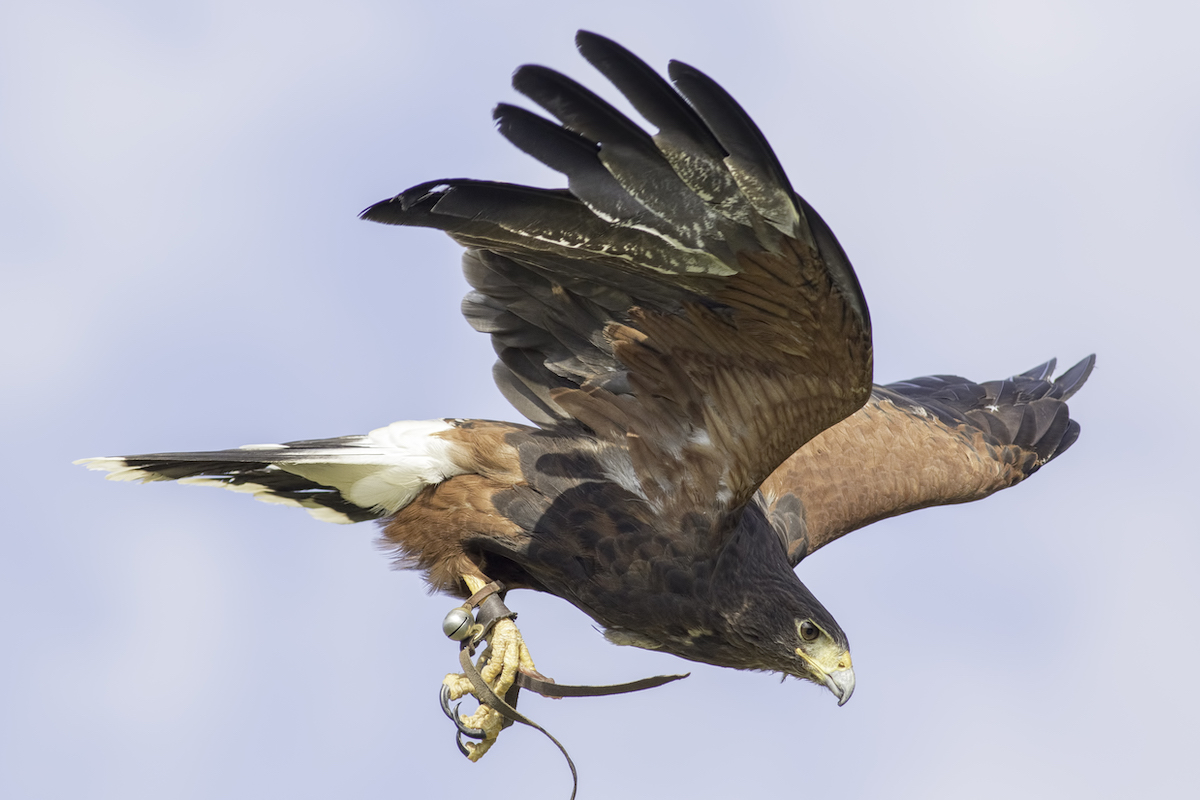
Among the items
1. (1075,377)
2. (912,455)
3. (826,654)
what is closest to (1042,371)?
(1075,377)

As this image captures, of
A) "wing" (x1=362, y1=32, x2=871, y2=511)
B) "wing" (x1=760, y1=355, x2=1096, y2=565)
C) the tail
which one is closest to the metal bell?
the tail

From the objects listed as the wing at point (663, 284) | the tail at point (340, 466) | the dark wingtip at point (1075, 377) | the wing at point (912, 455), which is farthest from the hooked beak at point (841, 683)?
the dark wingtip at point (1075, 377)

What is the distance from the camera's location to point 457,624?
15.3ft

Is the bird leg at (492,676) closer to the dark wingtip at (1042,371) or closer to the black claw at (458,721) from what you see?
the black claw at (458,721)

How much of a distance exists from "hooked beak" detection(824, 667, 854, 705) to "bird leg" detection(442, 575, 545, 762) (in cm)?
107

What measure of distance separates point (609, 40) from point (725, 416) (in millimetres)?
1539

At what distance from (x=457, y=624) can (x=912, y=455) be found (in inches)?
97.5

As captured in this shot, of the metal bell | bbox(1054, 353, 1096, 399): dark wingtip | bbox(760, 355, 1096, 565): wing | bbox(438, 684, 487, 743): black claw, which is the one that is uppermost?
bbox(1054, 353, 1096, 399): dark wingtip

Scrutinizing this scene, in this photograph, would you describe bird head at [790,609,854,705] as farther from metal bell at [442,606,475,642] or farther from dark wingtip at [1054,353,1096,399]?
dark wingtip at [1054,353,1096,399]

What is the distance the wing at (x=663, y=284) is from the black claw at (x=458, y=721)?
1.08 m

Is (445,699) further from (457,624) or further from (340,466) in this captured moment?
(340,466)

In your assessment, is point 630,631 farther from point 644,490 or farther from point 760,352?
point 760,352

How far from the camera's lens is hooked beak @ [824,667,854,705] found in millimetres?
4578

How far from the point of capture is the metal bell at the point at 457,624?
464cm
